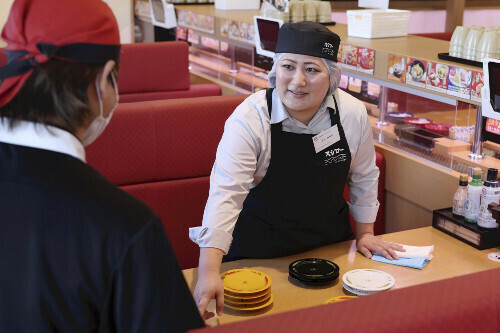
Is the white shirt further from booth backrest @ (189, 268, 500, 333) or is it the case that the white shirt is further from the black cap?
booth backrest @ (189, 268, 500, 333)

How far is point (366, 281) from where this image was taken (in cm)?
186

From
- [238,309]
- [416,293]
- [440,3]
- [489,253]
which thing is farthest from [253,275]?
[440,3]

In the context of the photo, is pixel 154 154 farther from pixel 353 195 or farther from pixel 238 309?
pixel 238 309

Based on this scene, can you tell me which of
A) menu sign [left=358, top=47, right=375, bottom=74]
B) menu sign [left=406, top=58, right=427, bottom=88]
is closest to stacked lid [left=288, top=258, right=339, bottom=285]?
menu sign [left=406, top=58, right=427, bottom=88]

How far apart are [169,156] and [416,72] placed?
1150mm

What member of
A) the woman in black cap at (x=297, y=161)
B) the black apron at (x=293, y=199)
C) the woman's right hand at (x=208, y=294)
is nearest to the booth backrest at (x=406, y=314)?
the woman's right hand at (x=208, y=294)

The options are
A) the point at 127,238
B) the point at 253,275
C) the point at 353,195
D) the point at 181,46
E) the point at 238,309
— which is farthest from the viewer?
the point at 181,46

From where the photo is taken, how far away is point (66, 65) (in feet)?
2.98

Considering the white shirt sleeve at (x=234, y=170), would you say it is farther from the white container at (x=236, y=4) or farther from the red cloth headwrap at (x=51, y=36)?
the white container at (x=236, y=4)

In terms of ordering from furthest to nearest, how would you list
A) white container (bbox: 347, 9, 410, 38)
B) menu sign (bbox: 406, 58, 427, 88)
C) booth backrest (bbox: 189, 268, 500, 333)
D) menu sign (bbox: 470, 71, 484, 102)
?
white container (bbox: 347, 9, 410, 38)
menu sign (bbox: 406, 58, 427, 88)
menu sign (bbox: 470, 71, 484, 102)
booth backrest (bbox: 189, 268, 500, 333)

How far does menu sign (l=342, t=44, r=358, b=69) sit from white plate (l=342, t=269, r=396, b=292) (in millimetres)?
1417

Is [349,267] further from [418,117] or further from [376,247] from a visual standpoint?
[418,117]

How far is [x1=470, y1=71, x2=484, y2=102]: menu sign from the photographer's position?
7.57ft

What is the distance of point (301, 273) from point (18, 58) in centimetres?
120
